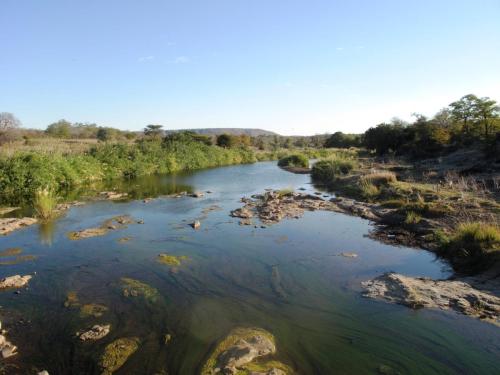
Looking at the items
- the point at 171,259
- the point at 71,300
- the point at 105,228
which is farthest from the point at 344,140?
the point at 71,300

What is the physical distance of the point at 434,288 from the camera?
771cm

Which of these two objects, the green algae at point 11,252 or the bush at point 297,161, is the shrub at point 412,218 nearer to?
the green algae at point 11,252

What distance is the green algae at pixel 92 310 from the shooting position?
6.95 meters

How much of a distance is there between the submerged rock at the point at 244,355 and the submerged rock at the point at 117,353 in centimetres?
127

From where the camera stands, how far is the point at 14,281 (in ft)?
27.3

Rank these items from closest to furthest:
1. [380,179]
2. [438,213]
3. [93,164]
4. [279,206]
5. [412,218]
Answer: [438,213], [412,218], [279,206], [380,179], [93,164]

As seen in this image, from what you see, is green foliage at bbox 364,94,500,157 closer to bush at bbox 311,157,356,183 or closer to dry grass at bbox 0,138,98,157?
bush at bbox 311,157,356,183

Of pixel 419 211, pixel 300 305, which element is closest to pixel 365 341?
pixel 300 305

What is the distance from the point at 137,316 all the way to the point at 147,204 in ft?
40.9

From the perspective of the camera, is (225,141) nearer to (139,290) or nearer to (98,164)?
(98,164)

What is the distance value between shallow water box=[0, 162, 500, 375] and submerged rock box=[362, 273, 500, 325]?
30cm

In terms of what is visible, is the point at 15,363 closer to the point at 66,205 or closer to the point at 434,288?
the point at 434,288

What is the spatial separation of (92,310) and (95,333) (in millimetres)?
1041

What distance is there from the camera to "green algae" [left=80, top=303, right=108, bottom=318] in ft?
22.8
